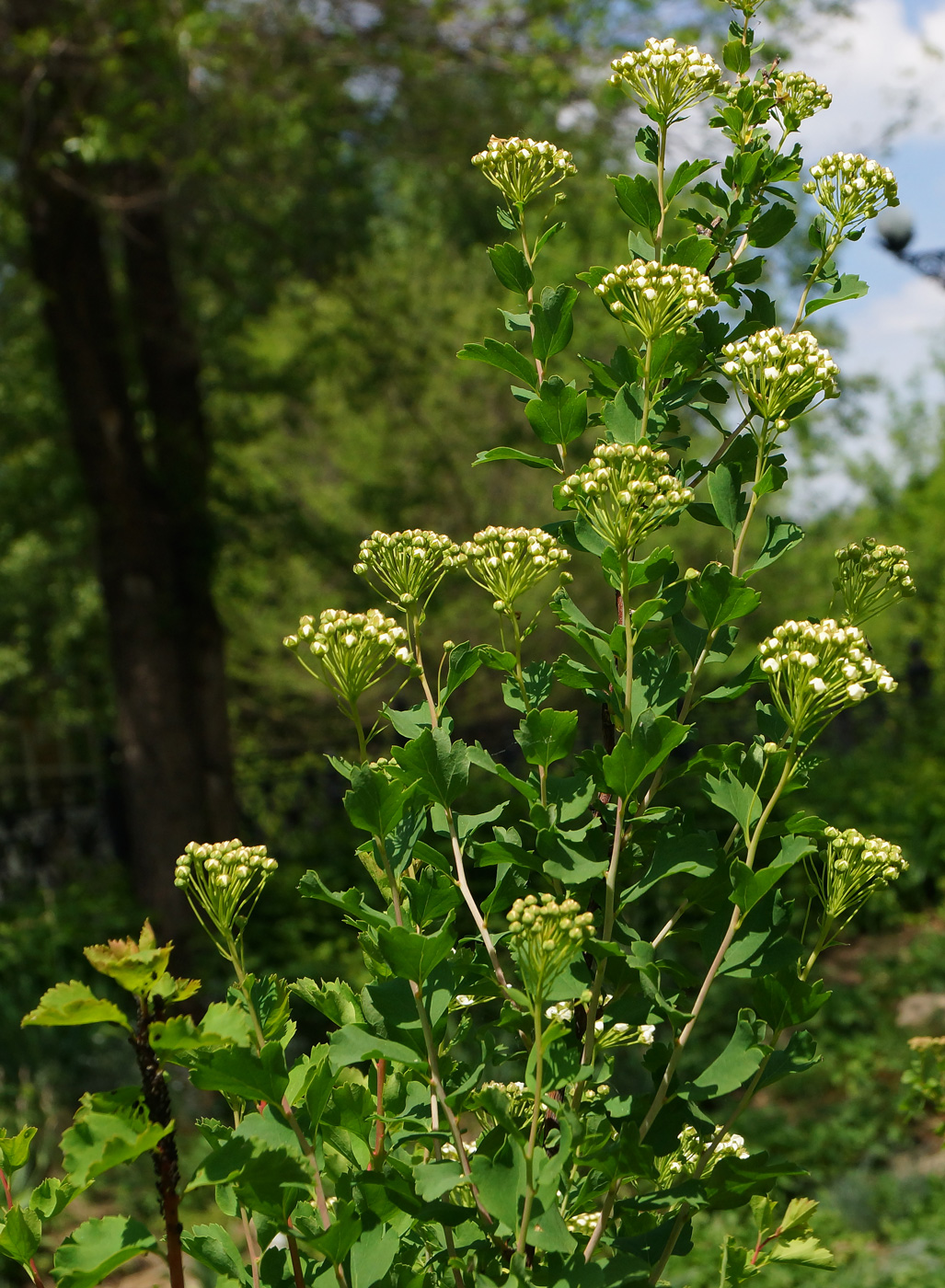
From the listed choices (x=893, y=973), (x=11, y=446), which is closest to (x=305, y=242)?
(x=11, y=446)

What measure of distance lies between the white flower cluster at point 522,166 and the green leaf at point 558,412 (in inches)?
7.9

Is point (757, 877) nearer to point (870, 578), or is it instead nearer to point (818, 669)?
point (818, 669)

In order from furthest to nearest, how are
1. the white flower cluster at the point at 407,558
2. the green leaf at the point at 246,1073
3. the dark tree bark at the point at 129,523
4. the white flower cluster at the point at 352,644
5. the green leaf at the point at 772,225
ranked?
the dark tree bark at the point at 129,523, the green leaf at the point at 772,225, the white flower cluster at the point at 407,558, the white flower cluster at the point at 352,644, the green leaf at the point at 246,1073

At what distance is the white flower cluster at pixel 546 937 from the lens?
31.1 inches

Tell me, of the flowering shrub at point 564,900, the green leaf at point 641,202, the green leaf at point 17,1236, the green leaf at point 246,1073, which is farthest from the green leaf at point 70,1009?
the green leaf at point 641,202

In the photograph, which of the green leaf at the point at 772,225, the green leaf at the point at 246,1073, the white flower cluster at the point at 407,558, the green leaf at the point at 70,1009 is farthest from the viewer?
the green leaf at the point at 772,225

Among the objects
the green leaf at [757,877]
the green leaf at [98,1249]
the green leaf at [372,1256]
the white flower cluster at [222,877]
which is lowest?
the green leaf at [372,1256]

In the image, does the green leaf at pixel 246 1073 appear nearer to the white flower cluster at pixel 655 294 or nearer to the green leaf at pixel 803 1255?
the green leaf at pixel 803 1255

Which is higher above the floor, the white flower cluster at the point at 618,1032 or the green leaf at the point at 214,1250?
the white flower cluster at the point at 618,1032

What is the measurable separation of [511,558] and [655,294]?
255 mm

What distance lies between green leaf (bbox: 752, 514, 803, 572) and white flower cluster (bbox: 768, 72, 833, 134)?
418mm

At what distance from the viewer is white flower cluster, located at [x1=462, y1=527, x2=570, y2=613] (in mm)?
1032

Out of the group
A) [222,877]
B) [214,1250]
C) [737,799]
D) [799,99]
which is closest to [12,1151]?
[214,1250]

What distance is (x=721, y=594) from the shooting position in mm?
1017
